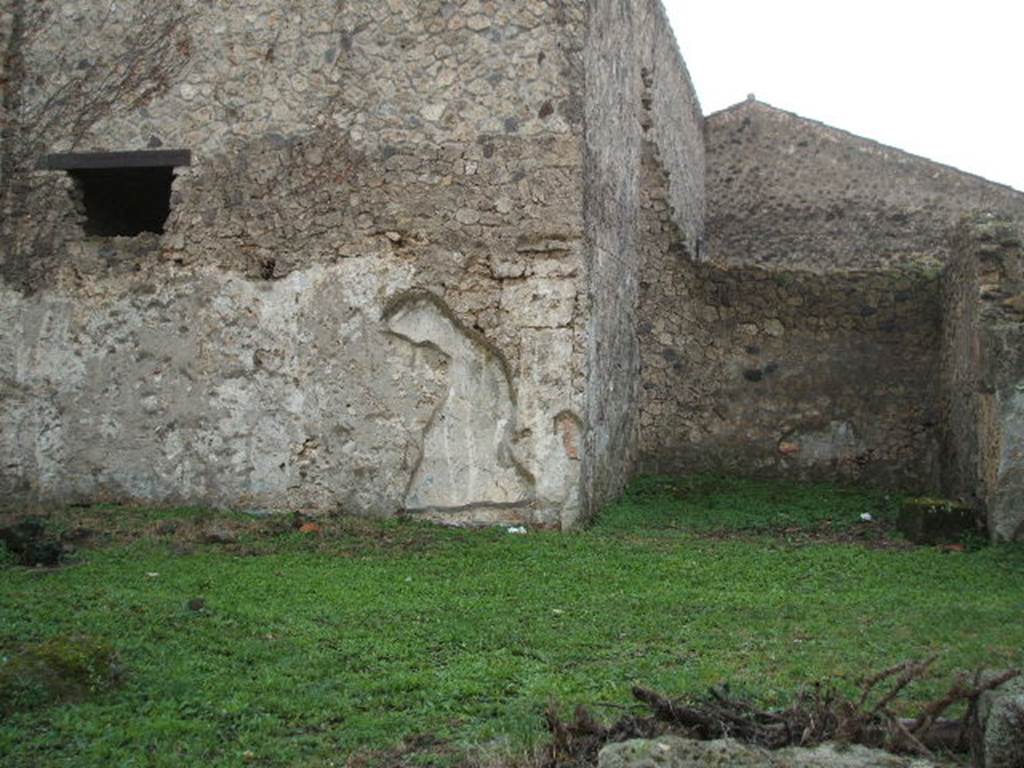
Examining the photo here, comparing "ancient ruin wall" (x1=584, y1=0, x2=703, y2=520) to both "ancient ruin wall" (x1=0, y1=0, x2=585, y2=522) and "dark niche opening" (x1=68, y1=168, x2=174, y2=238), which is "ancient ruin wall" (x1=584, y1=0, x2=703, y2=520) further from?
"dark niche opening" (x1=68, y1=168, x2=174, y2=238)

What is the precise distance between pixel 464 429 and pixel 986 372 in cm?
394

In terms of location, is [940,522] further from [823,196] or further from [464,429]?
[823,196]

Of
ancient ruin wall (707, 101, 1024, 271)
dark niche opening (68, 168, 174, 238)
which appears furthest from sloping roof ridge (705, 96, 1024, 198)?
dark niche opening (68, 168, 174, 238)

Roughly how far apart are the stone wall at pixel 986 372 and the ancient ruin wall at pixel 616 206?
9.46 feet

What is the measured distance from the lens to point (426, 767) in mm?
→ 4309

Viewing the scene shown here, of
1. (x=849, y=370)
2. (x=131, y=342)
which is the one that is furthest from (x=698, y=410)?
(x=131, y=342)

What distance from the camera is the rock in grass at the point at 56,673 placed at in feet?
16.0

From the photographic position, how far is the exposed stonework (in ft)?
30.3

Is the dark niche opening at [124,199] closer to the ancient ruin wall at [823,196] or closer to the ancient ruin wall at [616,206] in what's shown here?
the ancient ruin wall at [616,206]

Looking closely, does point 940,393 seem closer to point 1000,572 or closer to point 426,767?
point 1000,572

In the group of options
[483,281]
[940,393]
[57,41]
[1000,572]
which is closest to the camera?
[1000,572]

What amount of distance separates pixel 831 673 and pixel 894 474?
7010 mm

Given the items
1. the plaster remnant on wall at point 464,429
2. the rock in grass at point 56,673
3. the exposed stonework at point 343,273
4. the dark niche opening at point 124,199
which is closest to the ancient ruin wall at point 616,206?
the exposed stonework at point 343,273

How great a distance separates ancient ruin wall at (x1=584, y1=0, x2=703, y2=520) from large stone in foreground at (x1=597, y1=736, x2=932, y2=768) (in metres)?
5.62
